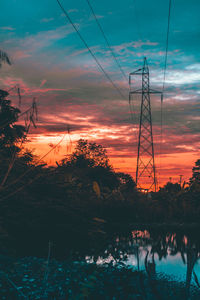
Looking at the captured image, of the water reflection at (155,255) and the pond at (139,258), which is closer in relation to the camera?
the pond at (139,258)

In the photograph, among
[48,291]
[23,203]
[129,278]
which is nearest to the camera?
[23,203]

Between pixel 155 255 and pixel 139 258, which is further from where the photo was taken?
pixel 155 255

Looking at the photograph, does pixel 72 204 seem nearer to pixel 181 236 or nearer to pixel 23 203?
pixel 23 203

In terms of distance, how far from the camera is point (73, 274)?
1362 centimetres

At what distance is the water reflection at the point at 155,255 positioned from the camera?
13891mm

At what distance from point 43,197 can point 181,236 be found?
21.9 m

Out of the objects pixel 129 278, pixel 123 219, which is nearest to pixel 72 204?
pixel 129 278

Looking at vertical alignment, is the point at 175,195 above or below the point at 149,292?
above

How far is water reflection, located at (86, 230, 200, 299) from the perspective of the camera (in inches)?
547

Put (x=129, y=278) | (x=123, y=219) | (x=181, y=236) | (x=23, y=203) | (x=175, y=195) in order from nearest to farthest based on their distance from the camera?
(x=23, y=203) < (x=129, y=278) < (x=181, y=236) < (x=123, y=219) < (x=175, y=195)

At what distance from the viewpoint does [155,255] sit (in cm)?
1888

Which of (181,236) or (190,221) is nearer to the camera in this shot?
(181,236)

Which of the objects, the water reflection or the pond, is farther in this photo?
the water reflection

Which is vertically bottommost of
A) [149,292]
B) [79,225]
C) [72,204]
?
[149,292]
